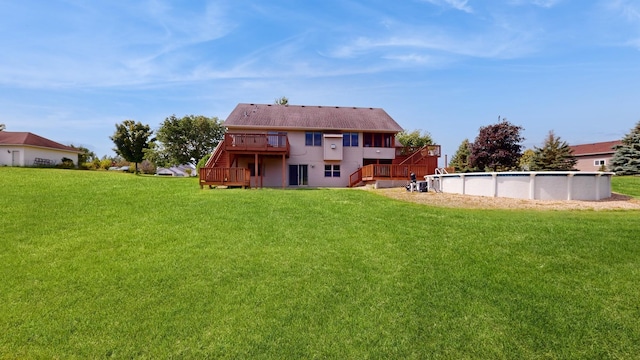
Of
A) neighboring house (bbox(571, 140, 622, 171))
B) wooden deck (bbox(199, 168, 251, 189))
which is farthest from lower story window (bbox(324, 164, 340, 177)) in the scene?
neighboring house (bbox(571, 140, 622, 171))

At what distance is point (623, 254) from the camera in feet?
22.6

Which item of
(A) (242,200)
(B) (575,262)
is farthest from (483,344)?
(A) (242,200)

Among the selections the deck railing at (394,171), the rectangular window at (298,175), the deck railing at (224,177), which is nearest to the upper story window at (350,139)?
the rectangular window at (298,175)

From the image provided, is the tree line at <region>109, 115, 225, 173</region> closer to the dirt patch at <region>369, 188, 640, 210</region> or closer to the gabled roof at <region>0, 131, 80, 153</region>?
the gabled roof at <region>0, 131, 80, 153</region>

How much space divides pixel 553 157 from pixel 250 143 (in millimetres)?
27721

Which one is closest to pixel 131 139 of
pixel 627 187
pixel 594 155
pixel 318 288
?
pixel 318 288

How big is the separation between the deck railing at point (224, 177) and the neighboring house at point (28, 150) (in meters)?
24.2

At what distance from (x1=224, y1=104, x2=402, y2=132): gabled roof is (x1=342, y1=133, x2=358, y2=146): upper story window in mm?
589

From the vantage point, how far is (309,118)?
26.2 meters

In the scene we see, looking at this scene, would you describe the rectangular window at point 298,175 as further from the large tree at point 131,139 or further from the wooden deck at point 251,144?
the large tree at point 131,139

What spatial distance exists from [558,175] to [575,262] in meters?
8.99

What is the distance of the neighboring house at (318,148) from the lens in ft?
77.8

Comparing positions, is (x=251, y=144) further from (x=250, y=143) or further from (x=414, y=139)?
(x=414, y=139)

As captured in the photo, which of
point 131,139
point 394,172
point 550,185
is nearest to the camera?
point 550,185
